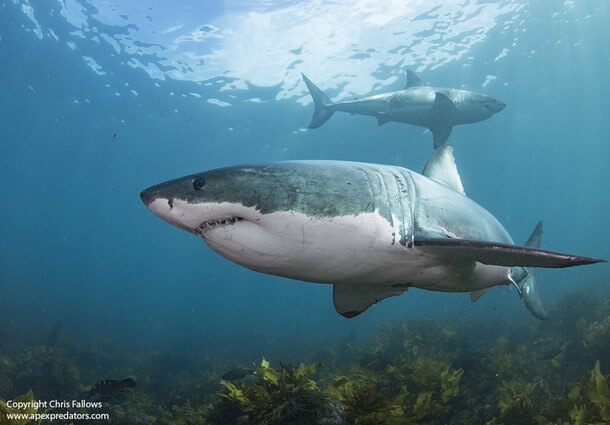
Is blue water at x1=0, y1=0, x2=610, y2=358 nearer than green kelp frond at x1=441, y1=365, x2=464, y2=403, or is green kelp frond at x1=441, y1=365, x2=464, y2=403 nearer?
green kelp frond at x1=441, y1=365, x2=464, y2=403

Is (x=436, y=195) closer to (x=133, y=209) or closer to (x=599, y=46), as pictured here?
(x=599, y=46)

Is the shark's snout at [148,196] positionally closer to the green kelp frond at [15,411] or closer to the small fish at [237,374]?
the green kelp frond at [15,411]

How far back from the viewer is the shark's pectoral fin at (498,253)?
2.14 meters

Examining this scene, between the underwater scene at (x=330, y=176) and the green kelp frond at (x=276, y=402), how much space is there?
0.10 ft

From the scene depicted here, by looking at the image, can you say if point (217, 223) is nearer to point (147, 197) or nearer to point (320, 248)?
point (147, 197)

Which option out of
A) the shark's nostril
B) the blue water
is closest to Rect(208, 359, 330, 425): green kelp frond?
the shark's nostril

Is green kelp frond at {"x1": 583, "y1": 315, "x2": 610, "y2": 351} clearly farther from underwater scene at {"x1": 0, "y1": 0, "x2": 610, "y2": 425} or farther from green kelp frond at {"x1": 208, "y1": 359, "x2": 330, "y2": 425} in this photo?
green kelp frond at {"x1": 208, "y1": 359, "x2": 330, "y2": 425}

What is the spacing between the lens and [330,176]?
2443 mm

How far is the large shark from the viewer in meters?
2.04

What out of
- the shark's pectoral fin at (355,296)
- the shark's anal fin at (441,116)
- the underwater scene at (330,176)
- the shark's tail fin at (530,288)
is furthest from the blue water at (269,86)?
the shark's pectoral fin at (355,296)

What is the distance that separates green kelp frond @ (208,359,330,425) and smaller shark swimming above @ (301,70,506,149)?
1439 cm

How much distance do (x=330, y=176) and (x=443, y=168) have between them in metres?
2.81

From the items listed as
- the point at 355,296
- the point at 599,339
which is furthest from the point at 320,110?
the point at 355,296

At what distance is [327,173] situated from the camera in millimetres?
2461
